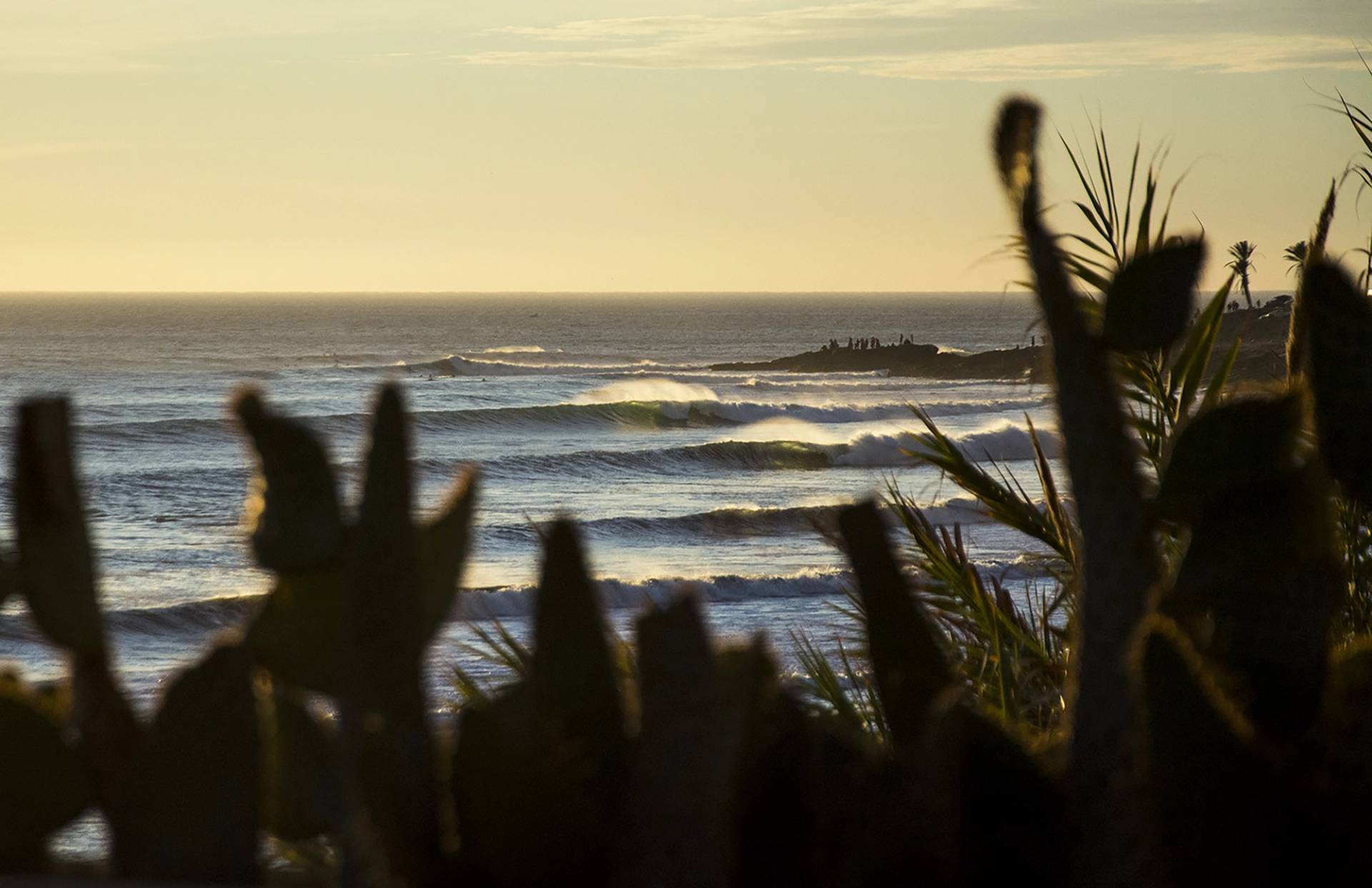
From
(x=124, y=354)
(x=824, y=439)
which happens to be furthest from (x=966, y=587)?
(x=124, y=354)

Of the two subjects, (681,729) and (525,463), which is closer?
(681,729)

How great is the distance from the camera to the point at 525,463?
106 feet

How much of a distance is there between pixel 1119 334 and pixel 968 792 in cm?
47

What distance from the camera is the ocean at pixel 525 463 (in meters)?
16.5

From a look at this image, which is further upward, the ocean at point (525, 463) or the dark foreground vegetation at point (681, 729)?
the dark foreground vegetation at point (681, 729)

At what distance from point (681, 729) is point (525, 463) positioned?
1228 inches

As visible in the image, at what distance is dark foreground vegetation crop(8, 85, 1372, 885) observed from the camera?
4.06ft

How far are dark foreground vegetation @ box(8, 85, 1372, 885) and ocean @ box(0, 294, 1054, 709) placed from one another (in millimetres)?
118

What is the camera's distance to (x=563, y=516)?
1407mm

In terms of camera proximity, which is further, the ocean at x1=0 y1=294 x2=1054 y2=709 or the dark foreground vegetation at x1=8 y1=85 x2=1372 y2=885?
the ocean at x1=0 y1=294 x2=1054 y2=709

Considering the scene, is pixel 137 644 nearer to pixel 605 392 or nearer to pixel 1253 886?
pixel 1253 886

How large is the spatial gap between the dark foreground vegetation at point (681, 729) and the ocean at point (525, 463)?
0.12m

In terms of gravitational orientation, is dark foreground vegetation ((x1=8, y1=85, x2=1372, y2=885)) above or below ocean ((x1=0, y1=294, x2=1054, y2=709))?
above

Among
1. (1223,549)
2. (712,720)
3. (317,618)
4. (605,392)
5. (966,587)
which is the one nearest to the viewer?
(712,720)
